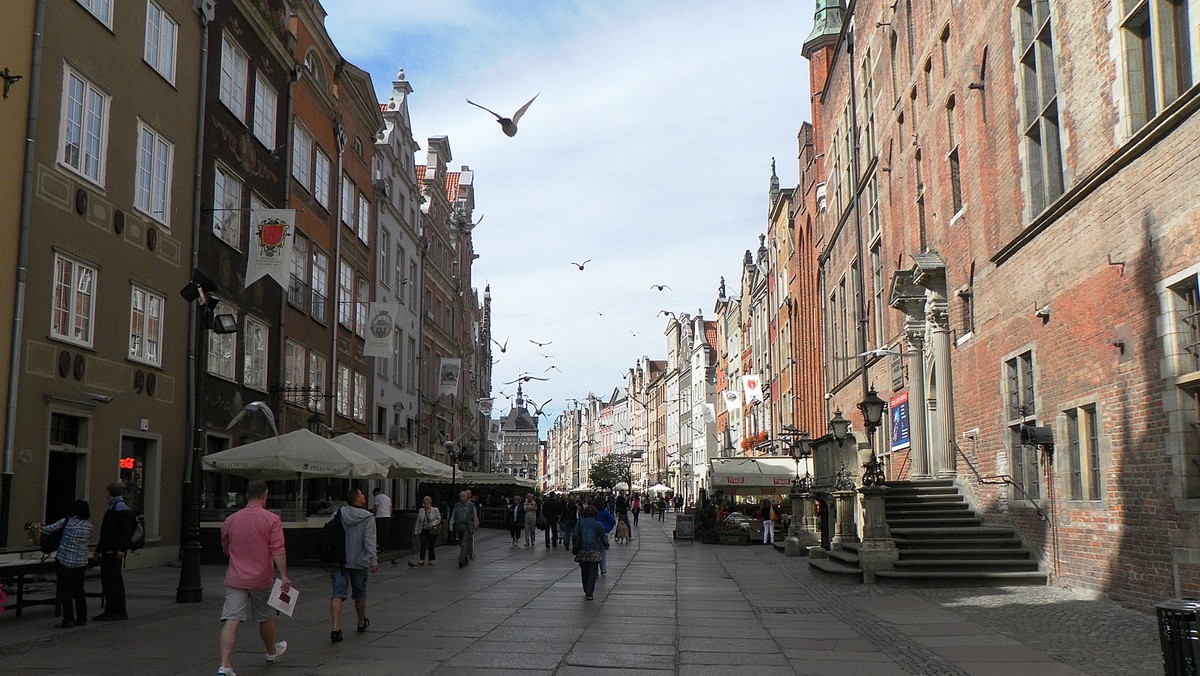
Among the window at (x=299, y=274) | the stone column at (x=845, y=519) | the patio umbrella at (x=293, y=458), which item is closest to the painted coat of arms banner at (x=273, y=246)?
the patio umbrella at (x=293, y=458)

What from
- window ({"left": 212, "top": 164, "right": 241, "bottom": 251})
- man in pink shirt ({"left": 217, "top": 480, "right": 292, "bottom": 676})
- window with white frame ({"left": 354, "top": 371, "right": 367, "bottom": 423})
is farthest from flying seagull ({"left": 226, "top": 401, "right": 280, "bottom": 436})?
man in pink shirt ({"left": 217, "top": 480, "right": 292, "bottom": 676})

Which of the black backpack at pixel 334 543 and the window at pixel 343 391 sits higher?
the window at pixel 343 391

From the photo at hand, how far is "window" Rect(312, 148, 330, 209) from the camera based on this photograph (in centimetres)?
3247

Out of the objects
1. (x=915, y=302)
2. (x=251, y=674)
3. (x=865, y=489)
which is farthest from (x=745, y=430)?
(x=251, y=674)

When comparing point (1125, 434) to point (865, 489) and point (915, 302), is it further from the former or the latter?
point (915, 302)

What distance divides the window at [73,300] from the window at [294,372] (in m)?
10.1

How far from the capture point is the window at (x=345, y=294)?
35.0 m

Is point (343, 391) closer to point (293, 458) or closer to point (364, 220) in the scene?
point (364, 220)

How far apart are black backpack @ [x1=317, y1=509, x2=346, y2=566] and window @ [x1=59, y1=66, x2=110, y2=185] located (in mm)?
9217

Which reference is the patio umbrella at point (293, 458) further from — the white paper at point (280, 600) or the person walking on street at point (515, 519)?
the person walking on street at point (515, 519)

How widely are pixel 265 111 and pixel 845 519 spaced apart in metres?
17.2

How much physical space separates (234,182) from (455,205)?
3992 cm

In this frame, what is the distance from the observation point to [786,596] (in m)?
Answer: 17.7

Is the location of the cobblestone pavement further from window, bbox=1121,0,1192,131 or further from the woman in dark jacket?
window, bbox=1121,0,1192,131
